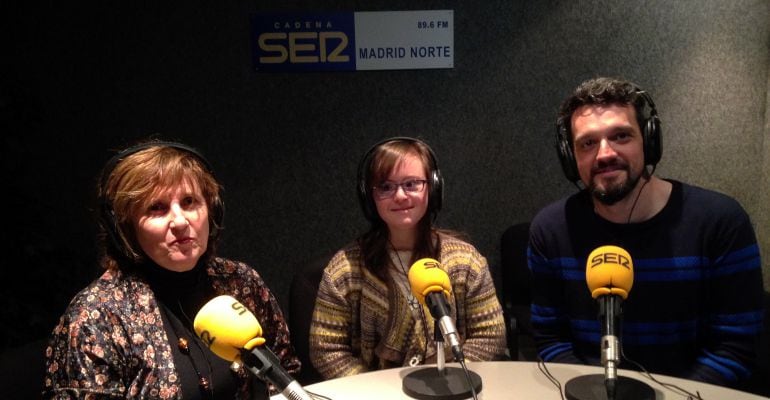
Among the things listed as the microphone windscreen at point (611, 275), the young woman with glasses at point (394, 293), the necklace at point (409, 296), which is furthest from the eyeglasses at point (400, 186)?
the microphone windscreen at point (611, 275)

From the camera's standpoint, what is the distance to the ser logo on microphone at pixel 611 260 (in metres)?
0.97

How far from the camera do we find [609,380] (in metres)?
0.85

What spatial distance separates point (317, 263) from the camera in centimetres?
192

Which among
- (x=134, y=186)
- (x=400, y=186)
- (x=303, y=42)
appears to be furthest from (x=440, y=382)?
(x=303, y=42)

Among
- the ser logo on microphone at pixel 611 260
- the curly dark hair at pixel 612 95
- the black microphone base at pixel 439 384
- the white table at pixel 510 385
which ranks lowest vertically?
the white table at pixel 510 385

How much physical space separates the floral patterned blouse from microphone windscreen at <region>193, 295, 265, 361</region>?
419 millimetres

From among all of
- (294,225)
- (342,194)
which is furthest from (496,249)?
(294,225)

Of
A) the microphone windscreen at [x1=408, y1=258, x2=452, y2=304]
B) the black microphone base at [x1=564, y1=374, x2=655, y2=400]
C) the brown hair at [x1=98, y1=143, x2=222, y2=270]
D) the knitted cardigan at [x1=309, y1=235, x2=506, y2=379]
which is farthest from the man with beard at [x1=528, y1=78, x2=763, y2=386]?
the brown hair at [x1=98, y1=143, x2=222, y2=270]

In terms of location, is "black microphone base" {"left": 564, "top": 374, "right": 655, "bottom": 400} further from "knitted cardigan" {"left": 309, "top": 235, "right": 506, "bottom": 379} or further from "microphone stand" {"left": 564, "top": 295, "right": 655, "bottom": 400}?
"knitted cardigan" {"left": 309, "top": 235, "right": 506, "bottom": 379}

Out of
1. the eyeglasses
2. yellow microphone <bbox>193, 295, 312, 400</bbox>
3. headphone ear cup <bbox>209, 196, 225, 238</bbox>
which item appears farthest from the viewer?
the eyeglasses

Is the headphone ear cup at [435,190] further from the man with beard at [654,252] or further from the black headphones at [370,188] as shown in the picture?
the man with beard at [654,252]

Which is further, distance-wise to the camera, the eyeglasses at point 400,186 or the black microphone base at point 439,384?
the eyeglasses at point 400,186

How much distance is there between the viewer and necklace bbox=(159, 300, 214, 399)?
128 centimetres

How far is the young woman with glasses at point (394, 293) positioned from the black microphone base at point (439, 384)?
1.29 feet
